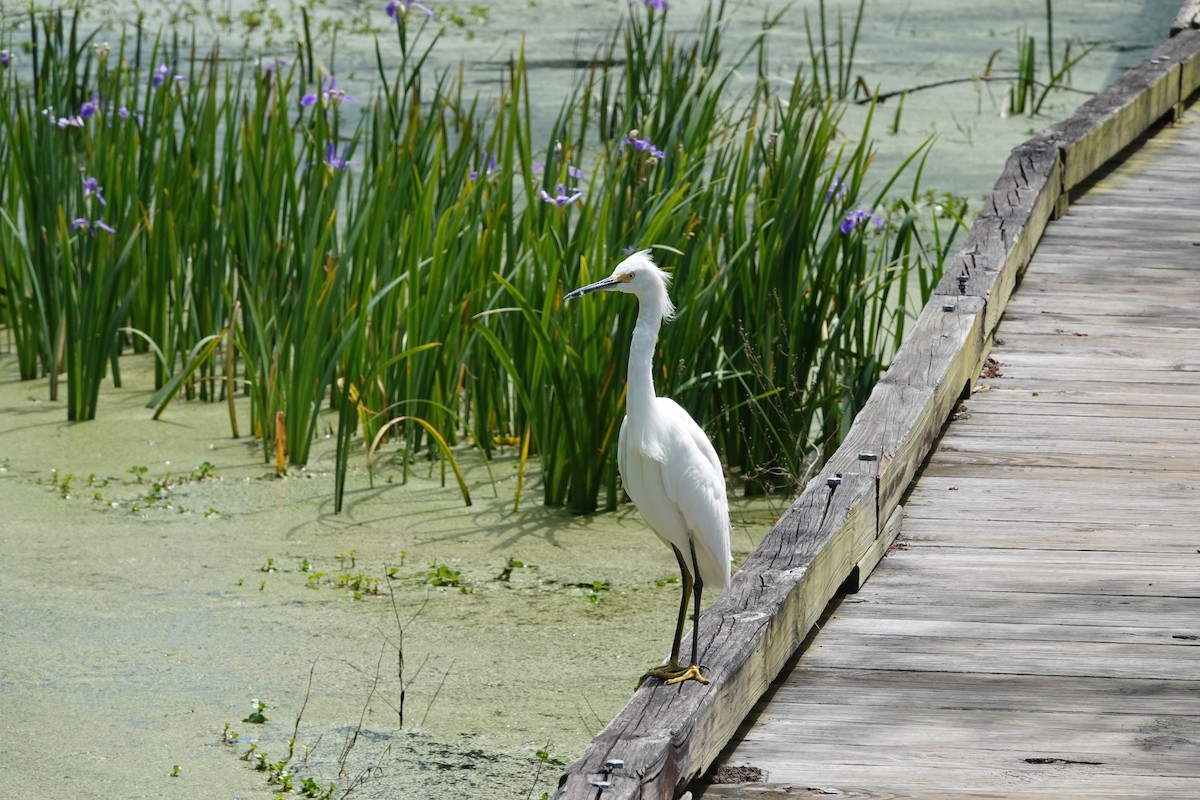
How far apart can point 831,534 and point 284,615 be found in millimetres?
1295

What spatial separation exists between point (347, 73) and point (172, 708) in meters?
5.10

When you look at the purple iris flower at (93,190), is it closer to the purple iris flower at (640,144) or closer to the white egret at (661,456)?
the purple iris flower at (640,144)

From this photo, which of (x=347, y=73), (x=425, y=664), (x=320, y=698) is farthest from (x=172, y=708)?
(x=347, y=73)

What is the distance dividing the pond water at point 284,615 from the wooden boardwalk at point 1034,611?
0.60m

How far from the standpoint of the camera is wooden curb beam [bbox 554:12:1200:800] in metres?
1.51

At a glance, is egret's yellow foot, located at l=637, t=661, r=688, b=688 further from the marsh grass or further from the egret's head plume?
the marsh grass

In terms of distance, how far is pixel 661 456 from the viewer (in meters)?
1.80

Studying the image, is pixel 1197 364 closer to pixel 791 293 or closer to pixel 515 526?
pixel 791 293

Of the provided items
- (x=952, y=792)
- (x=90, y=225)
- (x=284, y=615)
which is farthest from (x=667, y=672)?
(x=90, y=225)

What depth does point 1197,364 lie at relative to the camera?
3113 millimetres

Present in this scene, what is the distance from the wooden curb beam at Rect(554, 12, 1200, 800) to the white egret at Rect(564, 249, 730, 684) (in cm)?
7

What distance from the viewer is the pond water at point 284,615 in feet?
7.79

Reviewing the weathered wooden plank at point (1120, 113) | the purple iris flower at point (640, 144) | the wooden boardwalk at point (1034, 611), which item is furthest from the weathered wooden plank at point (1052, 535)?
the weathered wooden plank at point (1120, 113)

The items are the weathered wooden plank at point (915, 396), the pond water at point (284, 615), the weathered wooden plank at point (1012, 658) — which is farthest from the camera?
the pond water at point (284, 615)
